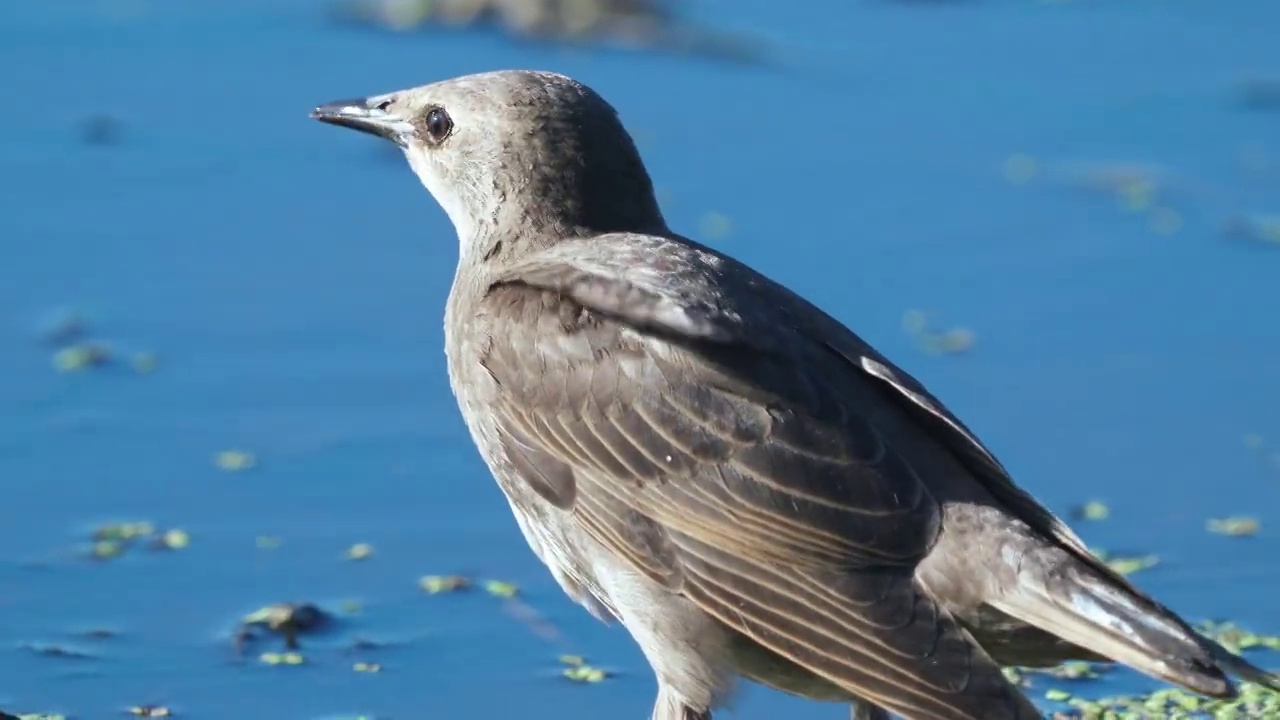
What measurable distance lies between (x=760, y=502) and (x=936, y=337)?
328 centimetres

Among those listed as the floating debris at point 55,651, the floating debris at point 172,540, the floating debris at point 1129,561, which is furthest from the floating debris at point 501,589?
the floating debris at point 1129,561

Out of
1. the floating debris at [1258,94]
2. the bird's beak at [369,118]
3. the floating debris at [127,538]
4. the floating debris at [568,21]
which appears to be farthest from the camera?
the floating debris at [568,21]

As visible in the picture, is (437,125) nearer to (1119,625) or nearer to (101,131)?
(1119,625)

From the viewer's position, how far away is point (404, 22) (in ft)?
38.4

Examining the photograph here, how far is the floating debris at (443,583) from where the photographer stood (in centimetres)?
771

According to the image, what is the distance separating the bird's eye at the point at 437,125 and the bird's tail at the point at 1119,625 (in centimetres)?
232

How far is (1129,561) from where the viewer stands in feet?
25.8

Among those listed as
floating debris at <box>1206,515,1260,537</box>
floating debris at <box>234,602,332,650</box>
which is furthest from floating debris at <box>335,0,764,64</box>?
floating debris at <box>234,602,332,650</box>

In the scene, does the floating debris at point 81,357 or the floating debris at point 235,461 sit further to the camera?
the floating debris at point 81,357

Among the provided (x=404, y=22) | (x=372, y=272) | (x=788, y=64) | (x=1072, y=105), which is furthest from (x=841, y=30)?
(x=372, y=272)

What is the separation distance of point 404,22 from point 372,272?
253 cm

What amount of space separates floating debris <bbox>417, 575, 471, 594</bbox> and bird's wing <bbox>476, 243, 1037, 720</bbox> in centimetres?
132

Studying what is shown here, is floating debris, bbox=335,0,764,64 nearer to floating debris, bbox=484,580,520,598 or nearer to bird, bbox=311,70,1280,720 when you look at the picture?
floating debris, bbox=484,580,520,598

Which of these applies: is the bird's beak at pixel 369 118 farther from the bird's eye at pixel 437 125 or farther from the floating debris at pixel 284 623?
the floating debris at pixel 284 623
